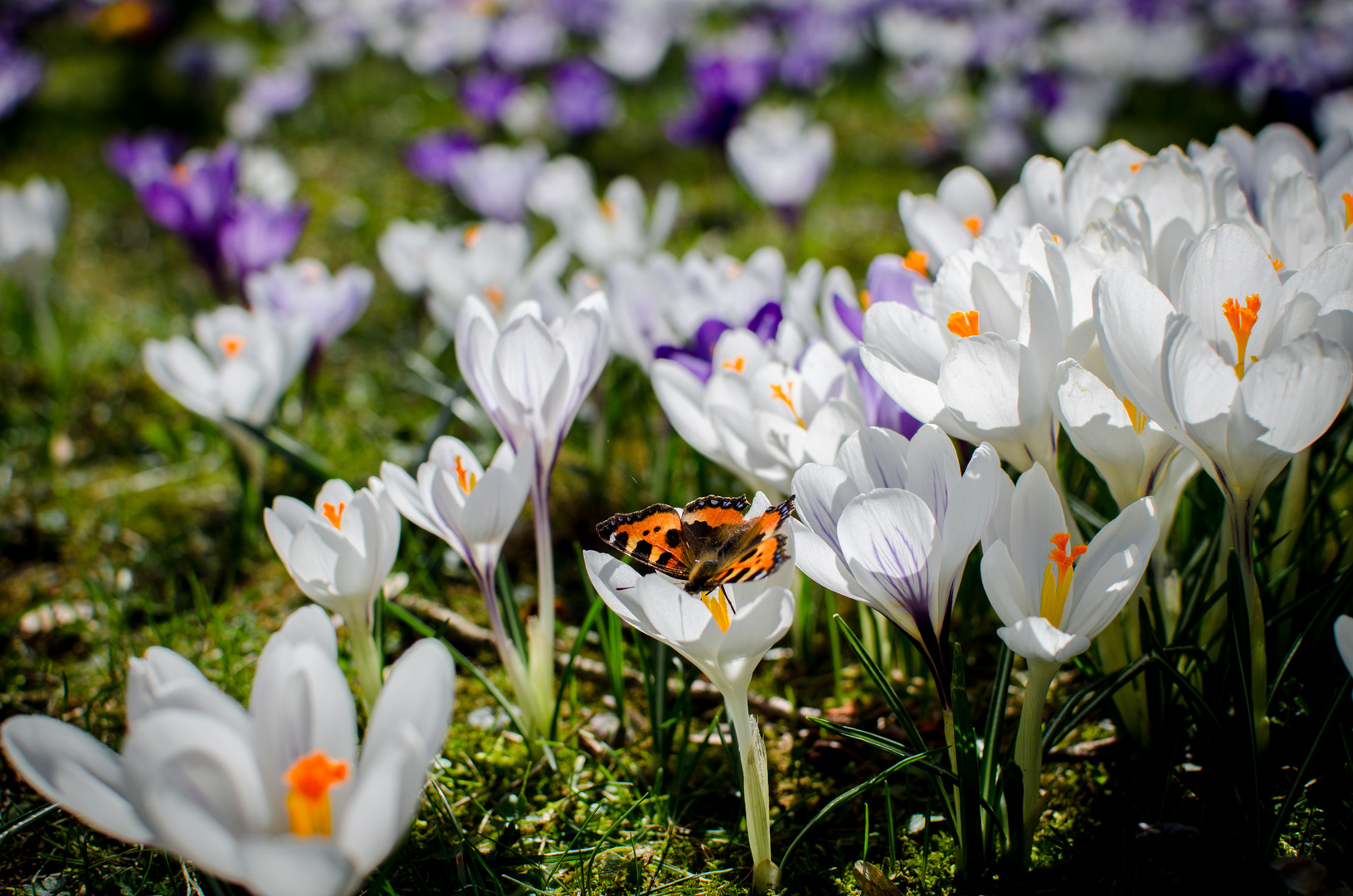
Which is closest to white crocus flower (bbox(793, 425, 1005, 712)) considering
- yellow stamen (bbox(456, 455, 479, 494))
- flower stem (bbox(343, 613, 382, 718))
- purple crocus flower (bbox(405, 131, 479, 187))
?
yellow stamen (bbox(456, 455, 479, 494))

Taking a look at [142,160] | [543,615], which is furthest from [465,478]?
[142,160]

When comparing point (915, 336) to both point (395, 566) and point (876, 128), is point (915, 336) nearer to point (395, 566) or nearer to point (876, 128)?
point (395, 566)

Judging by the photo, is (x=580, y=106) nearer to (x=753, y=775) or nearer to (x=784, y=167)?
(x=784, y=167)

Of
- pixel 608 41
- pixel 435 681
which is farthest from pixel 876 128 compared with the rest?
pixel 435 681

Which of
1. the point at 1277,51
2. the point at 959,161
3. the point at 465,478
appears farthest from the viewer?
the point at 1277,51

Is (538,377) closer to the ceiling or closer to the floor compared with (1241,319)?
closer to the floor

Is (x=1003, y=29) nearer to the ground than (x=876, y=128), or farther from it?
farther from it

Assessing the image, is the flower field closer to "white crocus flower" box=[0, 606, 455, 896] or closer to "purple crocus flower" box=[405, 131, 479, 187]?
"white crocus flower" box=[0, 606, 455, 896]

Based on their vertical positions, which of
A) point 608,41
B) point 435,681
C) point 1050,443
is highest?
point 608,41
